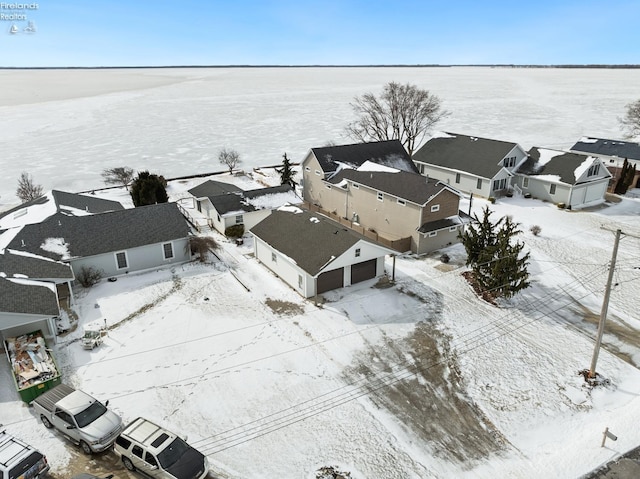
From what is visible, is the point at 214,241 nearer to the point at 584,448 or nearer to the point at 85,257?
the point at 85,257

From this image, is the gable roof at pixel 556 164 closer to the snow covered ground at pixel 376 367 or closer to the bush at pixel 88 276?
the snow covered ground at pixel 376 367

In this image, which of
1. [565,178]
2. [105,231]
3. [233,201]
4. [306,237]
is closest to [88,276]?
[105,231]

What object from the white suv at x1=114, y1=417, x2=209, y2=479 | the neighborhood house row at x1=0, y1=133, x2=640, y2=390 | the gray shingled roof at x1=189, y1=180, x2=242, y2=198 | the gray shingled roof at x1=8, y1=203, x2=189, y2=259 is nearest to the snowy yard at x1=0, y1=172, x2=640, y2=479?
the white suv at x1=114, y1=417, x2=209, y2=479

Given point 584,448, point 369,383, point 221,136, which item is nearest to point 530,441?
point 584,448

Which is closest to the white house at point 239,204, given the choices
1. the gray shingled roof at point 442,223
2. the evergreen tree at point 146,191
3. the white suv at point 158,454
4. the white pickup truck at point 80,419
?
the evergreen tree at point 146,191

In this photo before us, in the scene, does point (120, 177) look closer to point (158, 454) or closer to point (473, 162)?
point (473, 162)

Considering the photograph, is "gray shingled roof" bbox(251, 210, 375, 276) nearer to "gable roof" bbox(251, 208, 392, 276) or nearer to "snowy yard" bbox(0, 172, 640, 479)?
"gable roof" bbox(251, 208, 392, 276)
